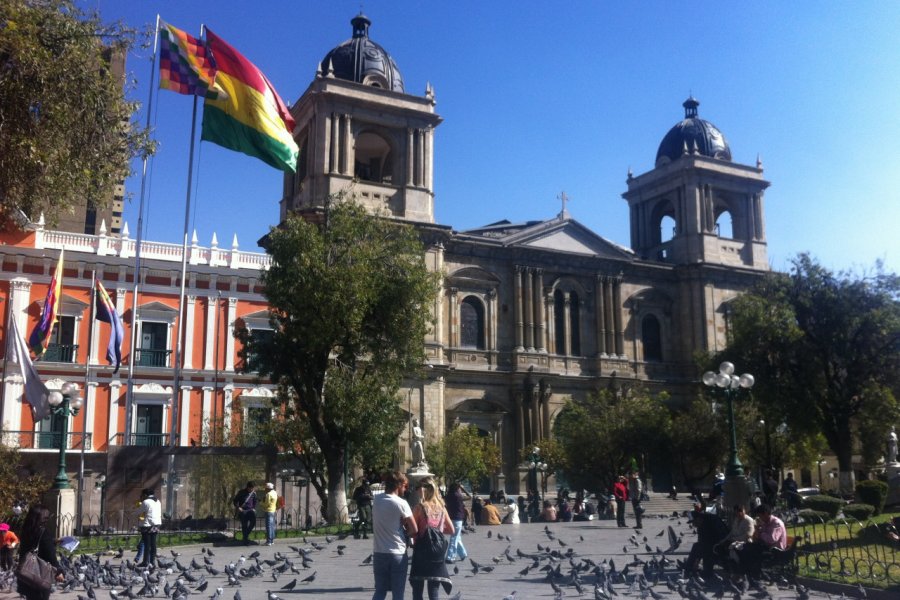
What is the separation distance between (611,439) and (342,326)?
16.4 meters

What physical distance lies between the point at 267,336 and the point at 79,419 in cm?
1118

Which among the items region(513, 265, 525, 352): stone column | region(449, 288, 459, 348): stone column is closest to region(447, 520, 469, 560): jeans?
region(449, 288, 459, 348): stone column

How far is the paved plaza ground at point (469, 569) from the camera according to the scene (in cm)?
1187

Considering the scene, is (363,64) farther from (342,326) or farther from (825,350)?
(825,350)

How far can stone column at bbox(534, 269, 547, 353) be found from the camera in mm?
44125

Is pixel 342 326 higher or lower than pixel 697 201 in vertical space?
lower

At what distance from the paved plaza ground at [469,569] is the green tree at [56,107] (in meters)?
5.84

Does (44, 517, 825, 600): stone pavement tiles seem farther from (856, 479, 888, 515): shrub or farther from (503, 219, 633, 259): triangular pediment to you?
(503, 219, 633, 259): triangular pediment

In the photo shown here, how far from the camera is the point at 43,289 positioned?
34.8m

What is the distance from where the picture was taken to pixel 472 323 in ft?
142

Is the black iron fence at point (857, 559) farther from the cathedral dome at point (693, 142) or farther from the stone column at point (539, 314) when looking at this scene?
the cathedral dome at point (693, 142)

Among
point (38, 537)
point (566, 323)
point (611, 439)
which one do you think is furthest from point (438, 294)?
Result: point (38, 537)

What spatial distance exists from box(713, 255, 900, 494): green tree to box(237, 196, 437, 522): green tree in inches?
529

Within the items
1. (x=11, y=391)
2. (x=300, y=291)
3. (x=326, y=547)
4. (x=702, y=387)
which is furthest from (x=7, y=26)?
(x=702, y=387)
